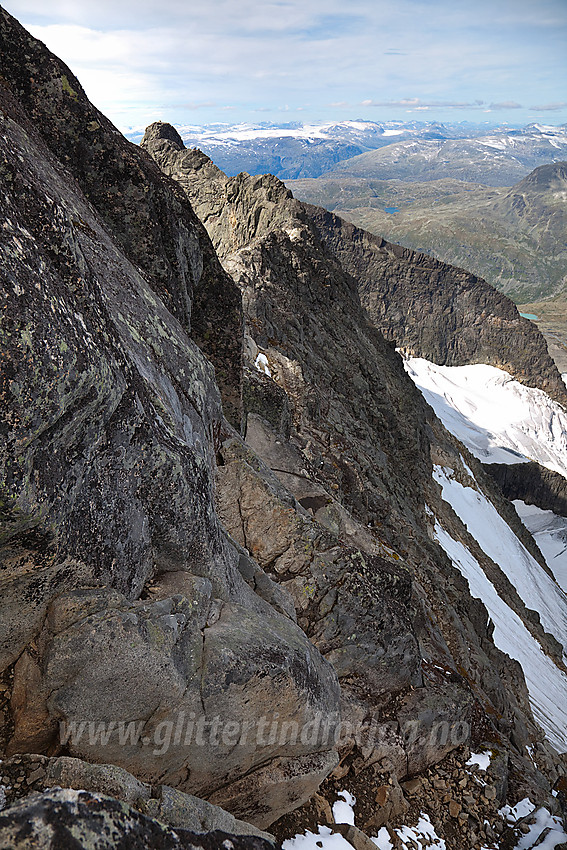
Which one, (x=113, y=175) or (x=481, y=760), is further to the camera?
(x=481, y=760)

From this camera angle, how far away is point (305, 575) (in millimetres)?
12531

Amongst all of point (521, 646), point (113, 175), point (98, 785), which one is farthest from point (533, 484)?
point (98, 785)

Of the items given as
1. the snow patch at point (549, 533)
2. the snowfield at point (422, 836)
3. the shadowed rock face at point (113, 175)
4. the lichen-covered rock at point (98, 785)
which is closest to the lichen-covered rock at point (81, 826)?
the lichen-covered rock at point (98, 785)

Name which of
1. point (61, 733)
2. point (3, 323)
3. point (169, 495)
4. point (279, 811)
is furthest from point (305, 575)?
point (3, 323)

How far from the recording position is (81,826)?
13.5 ft

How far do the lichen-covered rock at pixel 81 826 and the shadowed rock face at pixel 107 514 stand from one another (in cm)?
159

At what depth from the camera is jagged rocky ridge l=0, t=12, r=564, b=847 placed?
548 cm

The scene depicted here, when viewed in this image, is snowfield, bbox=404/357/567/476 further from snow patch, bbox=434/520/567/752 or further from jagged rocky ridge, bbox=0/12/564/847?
jagged rocky ridge, bbox=0/12/564/847

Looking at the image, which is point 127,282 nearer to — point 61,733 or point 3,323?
point 3,323

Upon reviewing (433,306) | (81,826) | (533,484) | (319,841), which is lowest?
(533,484)

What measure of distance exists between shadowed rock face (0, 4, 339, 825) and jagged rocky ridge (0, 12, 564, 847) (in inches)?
1.1

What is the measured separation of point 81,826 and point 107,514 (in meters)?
3.15

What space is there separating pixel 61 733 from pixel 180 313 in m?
7.94

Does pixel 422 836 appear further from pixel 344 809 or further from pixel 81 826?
pixel 81 826
